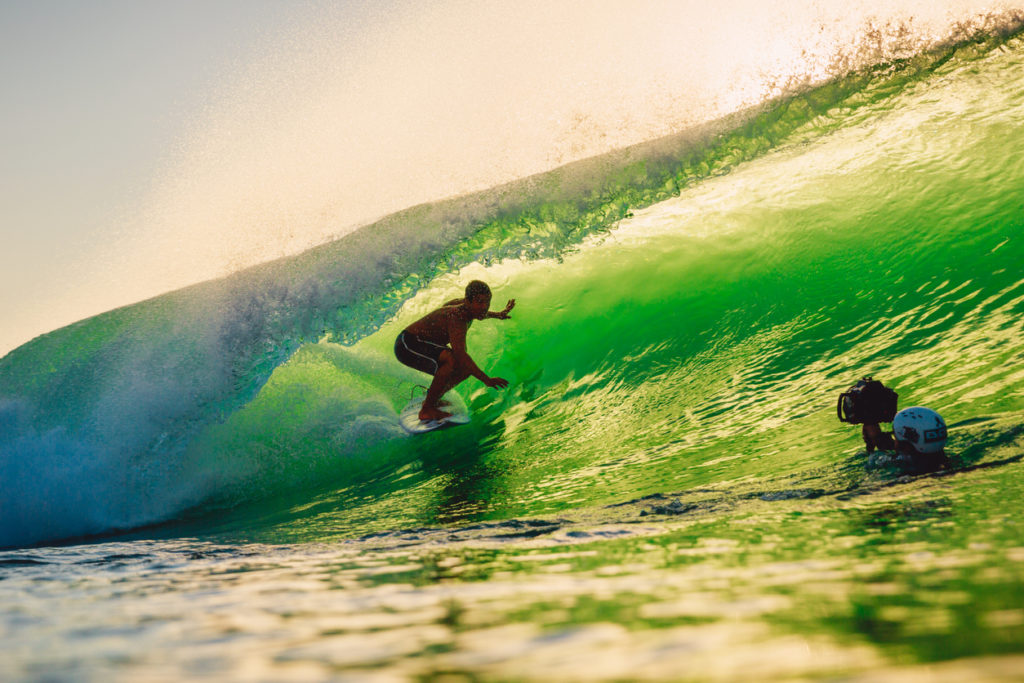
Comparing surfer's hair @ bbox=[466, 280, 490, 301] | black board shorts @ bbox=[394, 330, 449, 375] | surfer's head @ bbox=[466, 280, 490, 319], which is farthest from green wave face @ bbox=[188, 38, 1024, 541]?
surfer's hair @ bbox=[466, 280, 490, 301]

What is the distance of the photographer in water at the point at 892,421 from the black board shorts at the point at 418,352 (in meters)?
3.05

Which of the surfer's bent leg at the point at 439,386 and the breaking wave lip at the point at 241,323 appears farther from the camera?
the breaking wave lip at the point at 241,323

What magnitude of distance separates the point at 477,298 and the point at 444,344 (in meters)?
0.50

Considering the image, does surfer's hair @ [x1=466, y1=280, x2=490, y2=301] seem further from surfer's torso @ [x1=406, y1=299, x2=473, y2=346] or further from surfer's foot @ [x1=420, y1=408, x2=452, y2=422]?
surfer's foot @ [x1=420, y1=408, x2=452, y2=422]

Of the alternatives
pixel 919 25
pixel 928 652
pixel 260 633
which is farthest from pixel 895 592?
pixel 919 25

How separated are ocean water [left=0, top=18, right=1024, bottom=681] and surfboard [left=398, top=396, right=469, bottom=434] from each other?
92 mm

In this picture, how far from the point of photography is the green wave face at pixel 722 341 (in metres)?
4.25

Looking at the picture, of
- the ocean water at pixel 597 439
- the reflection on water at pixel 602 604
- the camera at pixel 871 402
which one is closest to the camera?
the reflection on water at pixel 602 604

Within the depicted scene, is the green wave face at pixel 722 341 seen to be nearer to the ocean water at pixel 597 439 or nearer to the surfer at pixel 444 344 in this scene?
the ocean water at pixel 597 439

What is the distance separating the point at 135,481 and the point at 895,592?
Result: 18.7 feet

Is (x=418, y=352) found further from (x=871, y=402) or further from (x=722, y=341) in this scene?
(x=871, y=402)

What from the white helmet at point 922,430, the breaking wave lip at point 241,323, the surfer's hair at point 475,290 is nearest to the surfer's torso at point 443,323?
the surfer's hair at point 475,290

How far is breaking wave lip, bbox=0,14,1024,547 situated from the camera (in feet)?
19.0

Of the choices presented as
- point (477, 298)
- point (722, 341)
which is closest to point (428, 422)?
point (477, 298)
